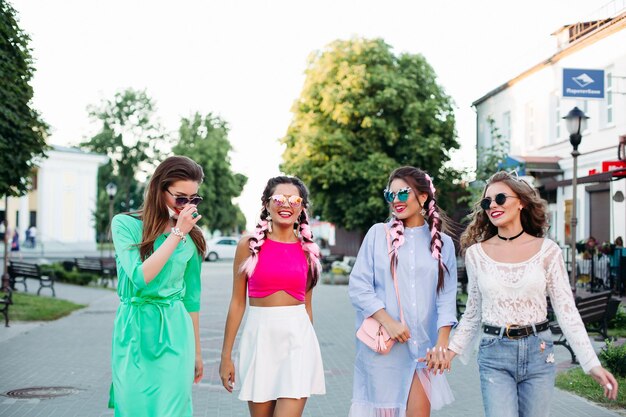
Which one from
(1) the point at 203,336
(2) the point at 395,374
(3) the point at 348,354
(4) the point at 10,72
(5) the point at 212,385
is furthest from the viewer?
(4) the point at 10,72

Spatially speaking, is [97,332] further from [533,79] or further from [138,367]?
[533,79]

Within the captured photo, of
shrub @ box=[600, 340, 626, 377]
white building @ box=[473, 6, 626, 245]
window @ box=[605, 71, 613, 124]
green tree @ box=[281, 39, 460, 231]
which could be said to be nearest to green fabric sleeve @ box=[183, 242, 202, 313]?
shrub @ box=[600, 340, 626, 377]

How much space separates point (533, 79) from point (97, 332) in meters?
19.8

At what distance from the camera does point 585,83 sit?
61.4ft

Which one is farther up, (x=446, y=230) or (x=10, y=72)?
(x=10, y=72)

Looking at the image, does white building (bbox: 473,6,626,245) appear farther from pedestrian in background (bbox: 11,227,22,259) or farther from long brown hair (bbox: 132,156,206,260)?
pedestrian in background (bbox: 11,227,22,259)

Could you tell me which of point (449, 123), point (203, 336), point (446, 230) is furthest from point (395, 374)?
point (449, 123)

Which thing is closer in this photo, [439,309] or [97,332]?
[439,309]

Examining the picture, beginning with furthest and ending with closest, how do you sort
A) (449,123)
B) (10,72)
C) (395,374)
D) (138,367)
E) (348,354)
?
(449,123)
(10,72)
(348,354)
(395,374)
(138,367)

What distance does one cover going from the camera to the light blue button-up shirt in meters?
4.44

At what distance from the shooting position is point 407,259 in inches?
178

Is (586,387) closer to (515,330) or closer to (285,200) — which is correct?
(515,330)

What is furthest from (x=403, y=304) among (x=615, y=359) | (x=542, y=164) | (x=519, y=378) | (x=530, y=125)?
(x=530, y=125)

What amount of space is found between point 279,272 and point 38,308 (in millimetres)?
14444
